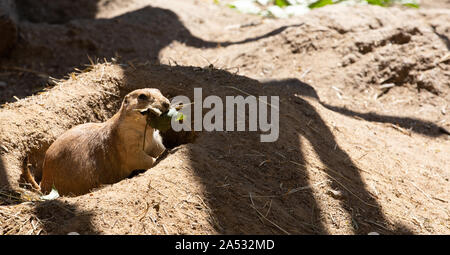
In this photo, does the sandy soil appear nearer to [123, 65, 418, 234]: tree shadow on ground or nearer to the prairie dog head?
[123, 65, 418, 234]: tree shadow on ground

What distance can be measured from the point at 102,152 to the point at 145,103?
0.69 m

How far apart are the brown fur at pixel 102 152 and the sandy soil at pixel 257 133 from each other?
380 millimetres

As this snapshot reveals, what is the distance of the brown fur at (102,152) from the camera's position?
455 cm

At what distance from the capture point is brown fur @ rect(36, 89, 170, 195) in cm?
455

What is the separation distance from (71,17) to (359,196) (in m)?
7.76

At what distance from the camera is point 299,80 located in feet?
22.8

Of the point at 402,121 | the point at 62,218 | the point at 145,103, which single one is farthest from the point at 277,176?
the point at 402,121

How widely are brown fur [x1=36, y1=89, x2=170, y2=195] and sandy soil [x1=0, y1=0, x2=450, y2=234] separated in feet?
1.25

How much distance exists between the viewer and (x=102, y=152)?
4688 millimetres

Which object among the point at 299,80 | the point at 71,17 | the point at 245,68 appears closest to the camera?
the point at 299,80

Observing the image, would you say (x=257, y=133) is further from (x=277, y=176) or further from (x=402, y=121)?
(x=402, y=121)

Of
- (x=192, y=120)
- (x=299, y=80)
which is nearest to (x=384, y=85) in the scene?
(x=299, y=80)
